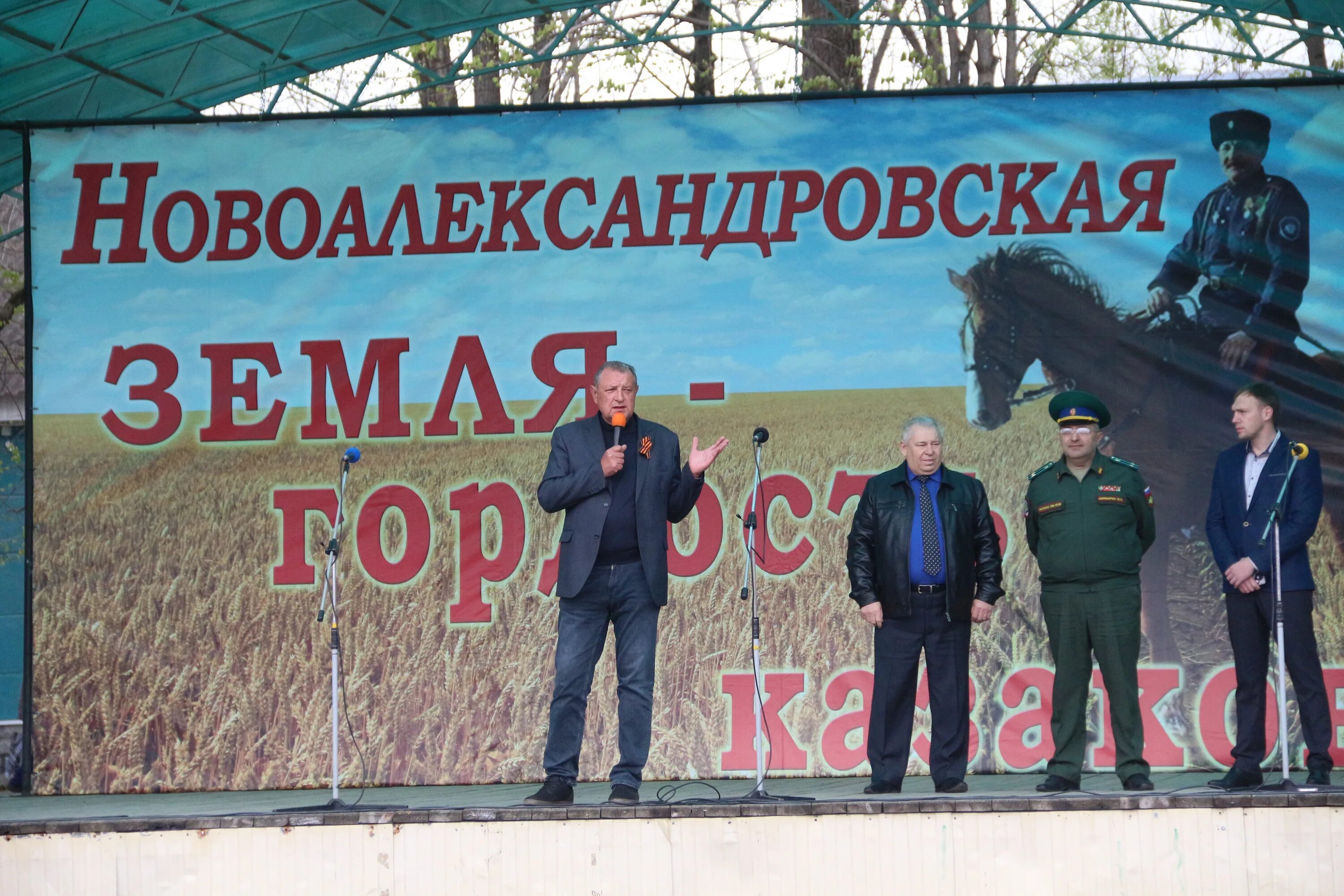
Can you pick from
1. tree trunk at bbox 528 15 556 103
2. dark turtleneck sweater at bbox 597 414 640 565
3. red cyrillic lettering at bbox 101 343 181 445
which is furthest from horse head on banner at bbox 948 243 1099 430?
tree trunk at bbox 528 15 556 103

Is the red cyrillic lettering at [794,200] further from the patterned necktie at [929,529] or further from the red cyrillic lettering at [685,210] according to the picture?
the patterned necktie at [929,529]

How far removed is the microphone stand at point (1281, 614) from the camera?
462cm

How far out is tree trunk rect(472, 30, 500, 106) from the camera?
13.4 m

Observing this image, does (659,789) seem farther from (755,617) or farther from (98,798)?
(98,798)

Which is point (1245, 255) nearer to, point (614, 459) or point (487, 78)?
point (614, 459)

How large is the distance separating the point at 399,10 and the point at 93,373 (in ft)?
7.22

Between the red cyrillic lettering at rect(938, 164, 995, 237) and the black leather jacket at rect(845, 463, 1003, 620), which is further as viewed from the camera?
the red cyrillic lettering at rect(938, 164, 995, 237)

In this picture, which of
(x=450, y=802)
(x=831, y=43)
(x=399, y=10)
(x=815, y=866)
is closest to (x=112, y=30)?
(x=399, y=10)

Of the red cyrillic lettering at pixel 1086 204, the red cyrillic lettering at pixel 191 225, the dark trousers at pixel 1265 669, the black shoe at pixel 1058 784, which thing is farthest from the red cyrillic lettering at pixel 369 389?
the dark trousers at pixel 1265 669

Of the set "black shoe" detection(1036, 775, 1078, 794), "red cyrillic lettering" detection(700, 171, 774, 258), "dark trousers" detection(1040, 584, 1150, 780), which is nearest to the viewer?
"black shoe" detection(1036, 775, 1078, 794)

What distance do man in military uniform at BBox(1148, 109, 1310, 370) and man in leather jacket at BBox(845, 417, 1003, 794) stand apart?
1.53 m

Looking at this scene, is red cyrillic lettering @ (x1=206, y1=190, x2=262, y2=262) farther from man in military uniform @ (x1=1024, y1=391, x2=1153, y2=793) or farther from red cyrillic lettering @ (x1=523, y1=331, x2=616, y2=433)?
man in military uniform @ (x1=1024, y1=391, x2=1153, y2=793)

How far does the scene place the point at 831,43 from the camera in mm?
12086

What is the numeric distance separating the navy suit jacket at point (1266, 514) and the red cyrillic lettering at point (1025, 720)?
98cm
